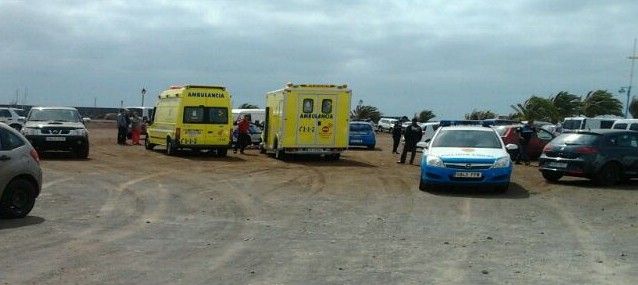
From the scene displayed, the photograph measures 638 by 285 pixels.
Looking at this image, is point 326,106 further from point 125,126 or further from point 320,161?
point 125,126

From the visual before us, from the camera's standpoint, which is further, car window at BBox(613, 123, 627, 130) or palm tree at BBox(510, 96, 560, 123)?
palm tree at BBox(510, 96, 560, 123)

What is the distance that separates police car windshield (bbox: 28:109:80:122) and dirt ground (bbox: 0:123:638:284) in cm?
574

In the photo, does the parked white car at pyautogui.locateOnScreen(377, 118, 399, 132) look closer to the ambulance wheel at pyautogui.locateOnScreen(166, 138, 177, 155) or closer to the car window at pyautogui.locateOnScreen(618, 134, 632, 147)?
the ambulance wheel at pyautogui.locateOnScreen(166, 138, 177, 155)

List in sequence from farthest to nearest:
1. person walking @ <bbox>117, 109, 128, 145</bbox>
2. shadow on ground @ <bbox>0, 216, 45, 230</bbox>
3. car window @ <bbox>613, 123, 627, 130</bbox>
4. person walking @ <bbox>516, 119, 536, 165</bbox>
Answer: person walking @ <bbox>117, 109, 128, 145</bbox> → car window @ <bbox>613, 123, 627, 130</bbox> → person walking @ <bbox>516, 119, 536, 165</bbox> → shadow on ground @ <bbox>0, 216, 45, 230</bbox>

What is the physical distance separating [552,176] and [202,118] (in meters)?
12.8

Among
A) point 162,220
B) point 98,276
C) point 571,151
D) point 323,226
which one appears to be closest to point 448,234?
point 323,226

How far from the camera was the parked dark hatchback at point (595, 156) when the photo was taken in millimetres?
18047

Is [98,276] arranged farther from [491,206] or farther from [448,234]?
[491,206]

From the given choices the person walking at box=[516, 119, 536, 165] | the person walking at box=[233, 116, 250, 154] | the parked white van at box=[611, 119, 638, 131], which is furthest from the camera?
the parked white van at box=[611, 119, 638, 131]

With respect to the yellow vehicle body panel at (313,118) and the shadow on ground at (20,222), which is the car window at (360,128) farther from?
the shadow on ground at (20,222)

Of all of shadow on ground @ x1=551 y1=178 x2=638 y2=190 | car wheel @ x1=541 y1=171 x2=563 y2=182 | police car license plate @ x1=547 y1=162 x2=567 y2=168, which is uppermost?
police car license plate @ x1=547 y1=162 x2=567 y2=168

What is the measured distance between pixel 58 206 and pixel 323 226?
4895 mm

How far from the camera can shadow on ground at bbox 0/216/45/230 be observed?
1076 cm

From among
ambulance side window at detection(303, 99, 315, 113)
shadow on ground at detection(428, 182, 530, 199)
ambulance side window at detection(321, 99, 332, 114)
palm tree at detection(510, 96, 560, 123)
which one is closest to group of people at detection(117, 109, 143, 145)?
ambulance side window at detection(303, 99, 315, 113)
